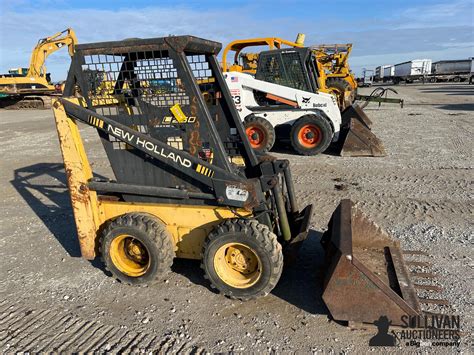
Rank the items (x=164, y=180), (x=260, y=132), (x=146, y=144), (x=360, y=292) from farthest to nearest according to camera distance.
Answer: (x=260, y=132)
(x=164, y=180)
(x=146, y=144)
(x=360, y=292)

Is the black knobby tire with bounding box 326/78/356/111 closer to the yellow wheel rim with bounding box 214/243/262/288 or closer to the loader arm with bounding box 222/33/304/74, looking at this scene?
the loader arm with bounding box 222/33/304/74

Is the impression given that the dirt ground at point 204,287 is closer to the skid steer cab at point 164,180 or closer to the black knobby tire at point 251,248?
the black knobby tire at point 251,248

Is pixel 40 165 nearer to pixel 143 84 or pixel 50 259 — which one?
pixel 50 259

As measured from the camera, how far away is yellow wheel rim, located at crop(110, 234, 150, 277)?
339cm

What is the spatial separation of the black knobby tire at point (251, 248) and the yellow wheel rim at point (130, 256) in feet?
2.19

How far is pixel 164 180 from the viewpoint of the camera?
11.0 feet

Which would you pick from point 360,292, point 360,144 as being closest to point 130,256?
point 360,292

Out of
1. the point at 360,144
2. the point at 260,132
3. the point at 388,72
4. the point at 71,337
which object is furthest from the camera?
the point at 388,72

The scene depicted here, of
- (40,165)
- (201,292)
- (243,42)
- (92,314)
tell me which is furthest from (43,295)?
(243,42)

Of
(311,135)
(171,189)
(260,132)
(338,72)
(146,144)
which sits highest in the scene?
(338,72)

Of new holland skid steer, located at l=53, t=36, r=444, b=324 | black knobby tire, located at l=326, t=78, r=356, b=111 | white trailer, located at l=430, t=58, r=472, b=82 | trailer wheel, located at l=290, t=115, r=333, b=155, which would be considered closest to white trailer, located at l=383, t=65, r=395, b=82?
white trailer, located at l=430, t=58, r=472, b=82

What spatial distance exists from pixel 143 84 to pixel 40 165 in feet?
20.6

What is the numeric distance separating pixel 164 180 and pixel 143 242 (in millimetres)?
584

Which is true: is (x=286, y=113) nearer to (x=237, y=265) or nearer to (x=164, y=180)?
(x=164, y=180)
